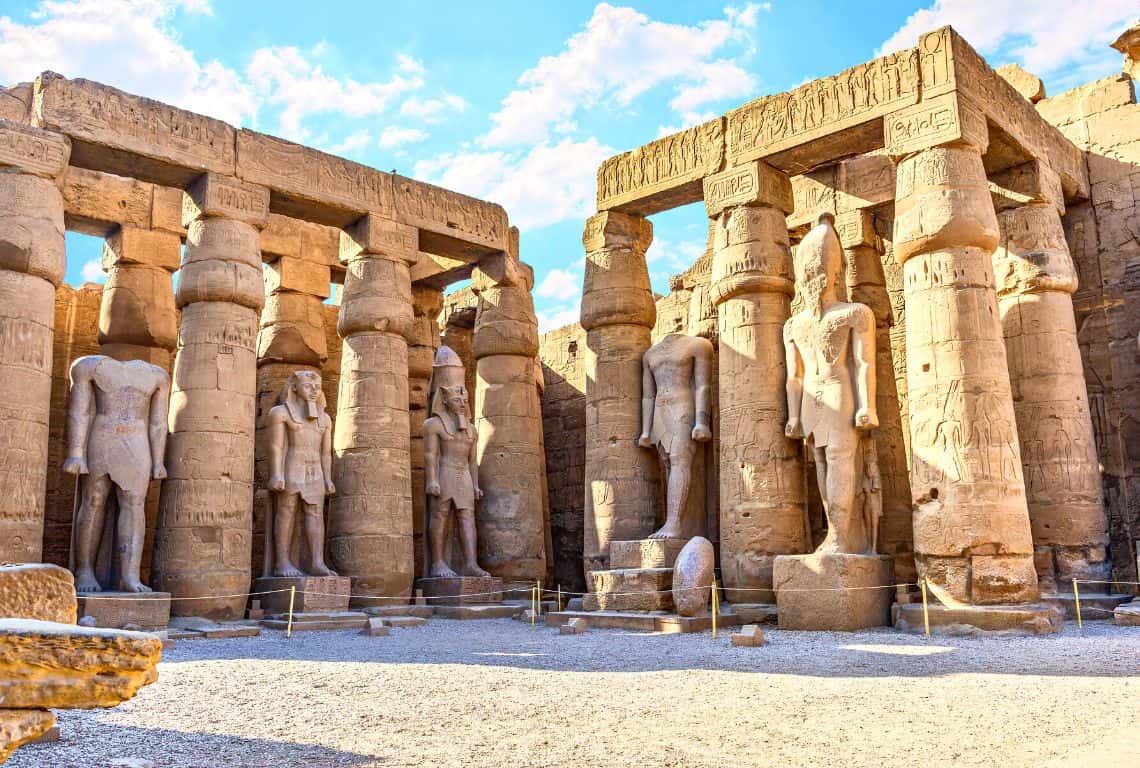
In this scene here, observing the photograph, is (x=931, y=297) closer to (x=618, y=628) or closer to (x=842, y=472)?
(x=842, y=472)

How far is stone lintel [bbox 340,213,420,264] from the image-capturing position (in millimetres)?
13461

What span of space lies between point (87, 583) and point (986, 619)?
8.91 metres

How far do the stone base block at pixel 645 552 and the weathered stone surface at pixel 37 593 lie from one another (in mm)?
8064

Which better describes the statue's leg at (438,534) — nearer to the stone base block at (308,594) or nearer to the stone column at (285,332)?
the stone base block at (308,594)

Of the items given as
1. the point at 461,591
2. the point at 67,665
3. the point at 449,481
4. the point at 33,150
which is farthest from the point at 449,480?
the point at 67,665

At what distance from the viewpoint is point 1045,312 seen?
36.9 ft


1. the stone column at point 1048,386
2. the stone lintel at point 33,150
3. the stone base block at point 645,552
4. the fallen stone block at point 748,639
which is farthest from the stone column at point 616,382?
the stone lintel at point 33,150

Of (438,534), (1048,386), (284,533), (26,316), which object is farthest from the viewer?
(438,534)

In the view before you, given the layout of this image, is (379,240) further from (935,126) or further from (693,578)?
(935,126)

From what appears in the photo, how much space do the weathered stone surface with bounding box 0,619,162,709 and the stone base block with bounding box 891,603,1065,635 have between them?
7.88 m

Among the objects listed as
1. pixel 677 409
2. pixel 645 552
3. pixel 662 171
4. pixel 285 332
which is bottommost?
pixel 645 552

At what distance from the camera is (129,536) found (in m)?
10.7

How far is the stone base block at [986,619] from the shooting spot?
8.66 m

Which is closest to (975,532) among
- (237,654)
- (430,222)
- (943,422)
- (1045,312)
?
(943,422)
